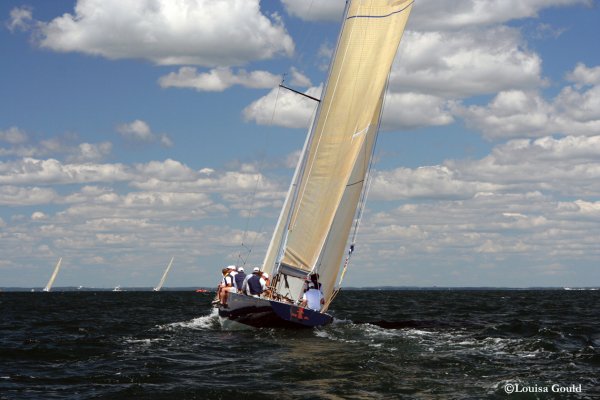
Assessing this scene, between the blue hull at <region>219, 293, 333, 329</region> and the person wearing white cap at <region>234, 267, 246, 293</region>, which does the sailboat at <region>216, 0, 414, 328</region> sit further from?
the person wearing white cap at <region>234, 267, 246, 293</region>

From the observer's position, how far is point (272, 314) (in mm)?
25172

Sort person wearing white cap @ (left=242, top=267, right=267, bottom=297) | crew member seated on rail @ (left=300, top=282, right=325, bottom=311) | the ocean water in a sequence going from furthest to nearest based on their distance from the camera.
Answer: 1. person wearing white cap @ (left=242, top=267, right=267, bottom=297)
2. crew member seated on rail @ (left=300, top=282, right=325, bottom=311)
3. the ocean water

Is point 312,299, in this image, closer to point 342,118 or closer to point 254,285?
point 254,285

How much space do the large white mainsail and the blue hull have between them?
77.5 inches

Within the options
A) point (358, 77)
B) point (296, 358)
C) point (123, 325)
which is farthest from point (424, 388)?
point (123, 325)

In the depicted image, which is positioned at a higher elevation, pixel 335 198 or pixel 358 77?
pixel 358 77

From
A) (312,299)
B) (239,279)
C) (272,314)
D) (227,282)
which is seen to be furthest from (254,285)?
(239,279)

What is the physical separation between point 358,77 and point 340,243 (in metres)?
6.46

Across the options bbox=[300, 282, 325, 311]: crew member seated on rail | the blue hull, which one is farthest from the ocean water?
bbox=[300, 282, 325, 311]: crew member seated on rail

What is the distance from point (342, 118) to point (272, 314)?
6.98 metres

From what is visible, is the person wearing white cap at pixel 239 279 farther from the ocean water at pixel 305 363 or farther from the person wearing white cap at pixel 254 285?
the person wearing white cap at pixel 254 285

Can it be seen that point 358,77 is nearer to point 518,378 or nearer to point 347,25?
point 347,25

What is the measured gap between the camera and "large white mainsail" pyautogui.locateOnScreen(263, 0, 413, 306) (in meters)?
26.8

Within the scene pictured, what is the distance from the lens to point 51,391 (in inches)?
645
